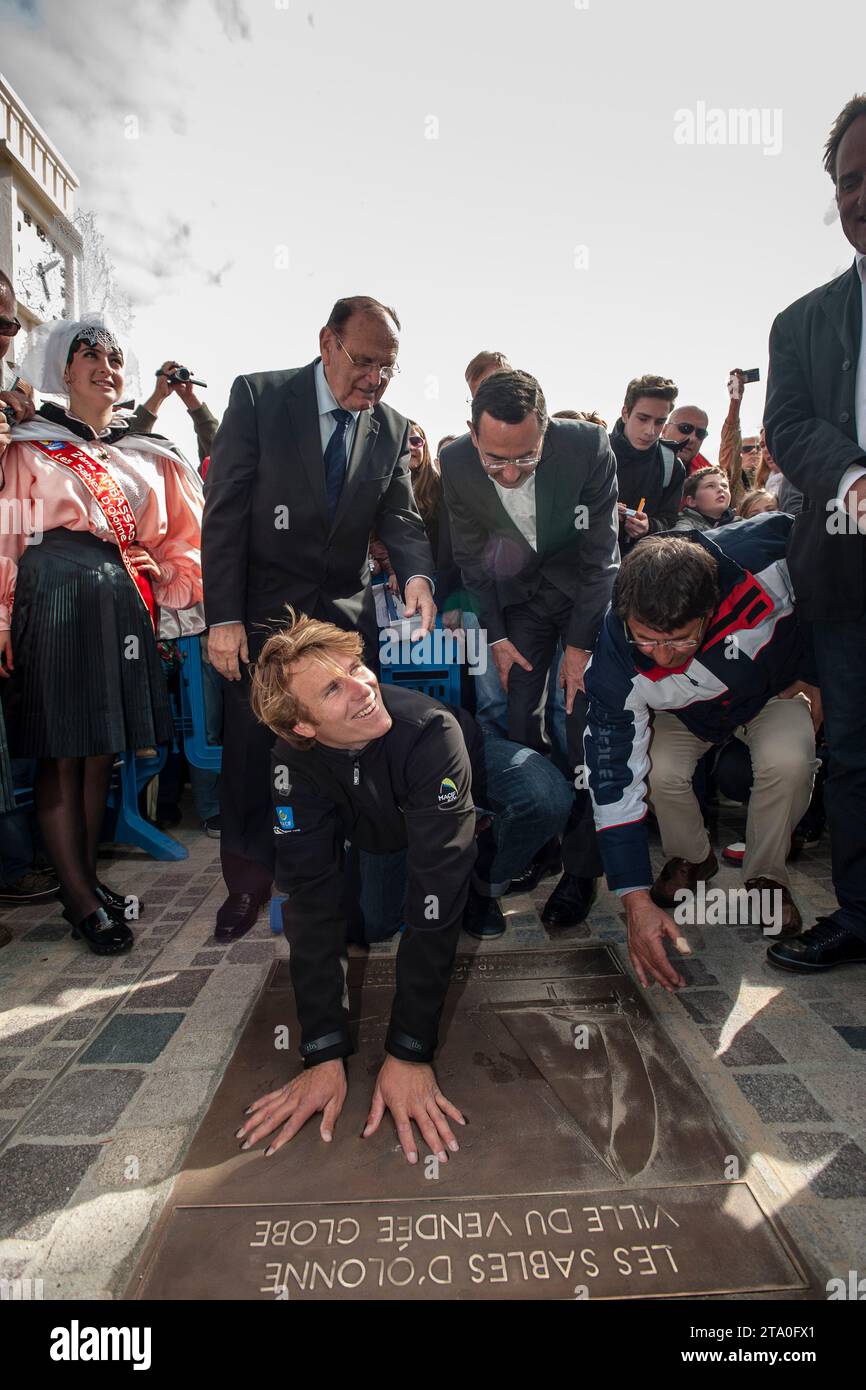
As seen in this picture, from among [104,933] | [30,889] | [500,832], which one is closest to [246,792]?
[104,933]

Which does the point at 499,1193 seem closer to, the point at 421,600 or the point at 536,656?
the point at 421,600

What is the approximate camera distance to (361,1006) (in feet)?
8.52

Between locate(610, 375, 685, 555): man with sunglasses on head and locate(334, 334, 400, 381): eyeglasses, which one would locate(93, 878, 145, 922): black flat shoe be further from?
locate(610, 375, 685, 555): man with sunglasses on head

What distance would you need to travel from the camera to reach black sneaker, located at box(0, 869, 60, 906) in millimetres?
3611

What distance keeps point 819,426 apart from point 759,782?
131 centimetres

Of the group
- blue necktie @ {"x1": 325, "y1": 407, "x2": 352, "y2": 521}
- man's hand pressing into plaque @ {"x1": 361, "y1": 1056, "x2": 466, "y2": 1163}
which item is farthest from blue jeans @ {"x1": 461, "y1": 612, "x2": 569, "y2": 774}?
man's hand pressing into plaque @ {"x1": 361, "y1": 1056, "x2": 466, "y2": 1163}

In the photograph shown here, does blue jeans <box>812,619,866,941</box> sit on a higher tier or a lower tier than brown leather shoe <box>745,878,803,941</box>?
higher

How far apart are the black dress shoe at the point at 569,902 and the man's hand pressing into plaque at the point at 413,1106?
1.17 metres

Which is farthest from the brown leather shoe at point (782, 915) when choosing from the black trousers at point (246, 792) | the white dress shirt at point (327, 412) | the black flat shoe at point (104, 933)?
the black flat shoe at point (104, 933)

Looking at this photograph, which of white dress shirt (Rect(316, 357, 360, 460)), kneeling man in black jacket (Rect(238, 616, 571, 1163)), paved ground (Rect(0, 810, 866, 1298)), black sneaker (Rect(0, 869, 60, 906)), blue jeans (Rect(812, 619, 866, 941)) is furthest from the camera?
black sneaker (Rect(0, 869, 60, 906))

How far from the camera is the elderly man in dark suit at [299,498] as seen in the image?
113 inches

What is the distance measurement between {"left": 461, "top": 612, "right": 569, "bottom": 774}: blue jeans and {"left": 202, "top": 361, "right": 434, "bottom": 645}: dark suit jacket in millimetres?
819

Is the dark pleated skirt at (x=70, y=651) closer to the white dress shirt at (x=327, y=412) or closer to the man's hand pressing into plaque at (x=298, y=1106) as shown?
the white dress shirt at (x=327, y=412)

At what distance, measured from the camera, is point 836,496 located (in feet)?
7.79
